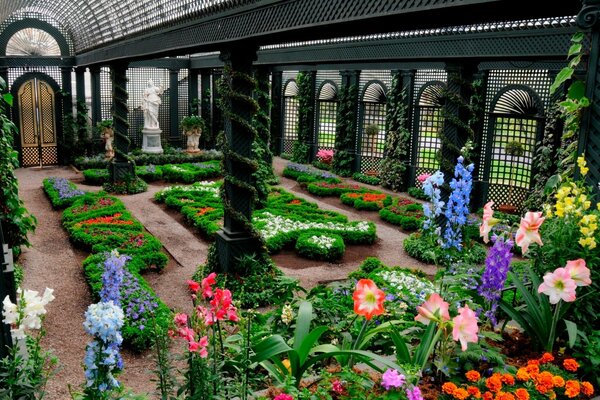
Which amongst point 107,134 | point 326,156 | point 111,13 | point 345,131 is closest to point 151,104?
point 107,134

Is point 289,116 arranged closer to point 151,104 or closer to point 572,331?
point 151,104

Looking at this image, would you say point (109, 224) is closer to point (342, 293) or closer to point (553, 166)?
point (342, 293)

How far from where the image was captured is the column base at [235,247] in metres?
7.96

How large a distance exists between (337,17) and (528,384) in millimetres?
2893

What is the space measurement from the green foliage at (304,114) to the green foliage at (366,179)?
335 cm

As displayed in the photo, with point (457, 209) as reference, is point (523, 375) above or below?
below

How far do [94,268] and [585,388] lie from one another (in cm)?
674

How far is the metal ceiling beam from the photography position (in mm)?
3786

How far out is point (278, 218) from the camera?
38.4ft

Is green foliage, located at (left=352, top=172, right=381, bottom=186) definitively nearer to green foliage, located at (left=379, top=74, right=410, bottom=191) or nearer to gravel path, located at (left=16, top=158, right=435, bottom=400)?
green foliage, located at (left=379, top=74, right=410, bottom=191)

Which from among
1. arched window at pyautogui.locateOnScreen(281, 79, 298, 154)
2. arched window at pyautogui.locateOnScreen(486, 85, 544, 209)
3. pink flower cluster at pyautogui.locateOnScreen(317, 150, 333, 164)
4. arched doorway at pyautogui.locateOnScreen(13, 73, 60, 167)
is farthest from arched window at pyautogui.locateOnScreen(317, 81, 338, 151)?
arched doorway at pyautogui.locateOnScreen(13, 73, 60, 167)

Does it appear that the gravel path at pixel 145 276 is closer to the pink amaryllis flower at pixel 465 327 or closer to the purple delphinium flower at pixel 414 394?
the purple delphinium flower at pixel 414 394

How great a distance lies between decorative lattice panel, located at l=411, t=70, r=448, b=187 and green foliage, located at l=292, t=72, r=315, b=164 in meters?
5.32

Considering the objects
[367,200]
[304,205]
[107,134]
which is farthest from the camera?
[107,134]
